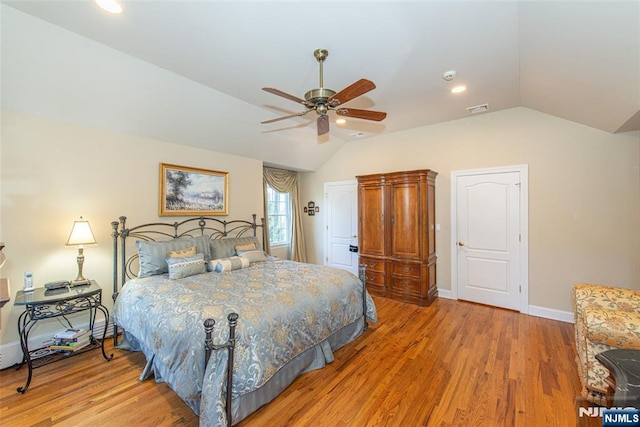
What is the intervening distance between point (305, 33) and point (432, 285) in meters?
4.10

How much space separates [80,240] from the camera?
273 centimetres

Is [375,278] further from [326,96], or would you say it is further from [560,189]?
[326,96]

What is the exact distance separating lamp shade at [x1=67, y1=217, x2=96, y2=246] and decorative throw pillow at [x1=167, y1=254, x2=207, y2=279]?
0.79 meters

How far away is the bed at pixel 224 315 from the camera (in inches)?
72.0

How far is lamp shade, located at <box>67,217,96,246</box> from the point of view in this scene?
2.70m

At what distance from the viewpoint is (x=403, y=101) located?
362 cm

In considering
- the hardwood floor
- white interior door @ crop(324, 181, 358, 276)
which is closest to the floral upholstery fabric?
the hardwood floor

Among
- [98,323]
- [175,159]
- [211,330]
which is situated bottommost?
[98,323]

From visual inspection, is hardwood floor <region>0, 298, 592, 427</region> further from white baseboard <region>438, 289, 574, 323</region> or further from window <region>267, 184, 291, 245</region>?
window <region>267, 184, 291, 245</region>

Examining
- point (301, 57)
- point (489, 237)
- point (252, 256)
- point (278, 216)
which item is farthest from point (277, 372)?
point (278, 216)

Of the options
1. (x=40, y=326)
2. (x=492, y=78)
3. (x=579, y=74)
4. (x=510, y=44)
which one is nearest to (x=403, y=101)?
(x=492, y=78)

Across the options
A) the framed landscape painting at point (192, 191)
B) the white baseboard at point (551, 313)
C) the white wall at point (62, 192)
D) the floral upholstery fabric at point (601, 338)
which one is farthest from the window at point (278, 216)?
the floral upholstery fabric at point (601, 338)

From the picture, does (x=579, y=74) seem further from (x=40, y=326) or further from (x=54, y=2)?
(x=40, y=326)

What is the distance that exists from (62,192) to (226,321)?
256 centimetres
